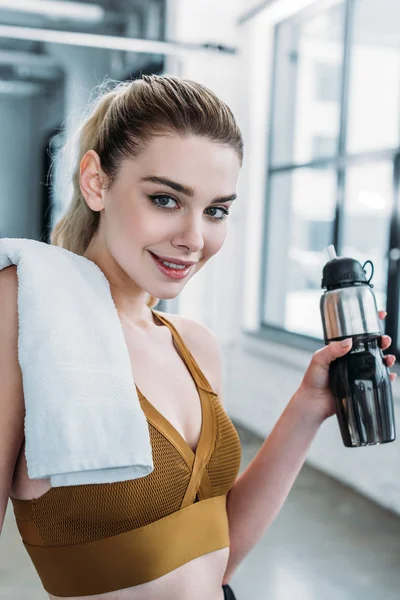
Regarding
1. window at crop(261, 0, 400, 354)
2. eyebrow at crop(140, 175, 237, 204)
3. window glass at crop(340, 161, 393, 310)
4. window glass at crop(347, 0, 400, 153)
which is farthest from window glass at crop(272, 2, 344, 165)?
eyebrow at crop(140, 175, 237, 204)

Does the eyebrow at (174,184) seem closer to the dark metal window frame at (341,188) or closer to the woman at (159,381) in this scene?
the woman at (159,381)

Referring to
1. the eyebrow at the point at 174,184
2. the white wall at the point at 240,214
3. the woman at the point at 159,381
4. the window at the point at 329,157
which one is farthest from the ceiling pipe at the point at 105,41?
the eyebrow at the point at 174,184

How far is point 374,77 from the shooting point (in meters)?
3.64

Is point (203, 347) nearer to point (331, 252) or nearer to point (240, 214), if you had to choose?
point (331, 252)

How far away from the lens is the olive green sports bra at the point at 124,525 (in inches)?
31.8

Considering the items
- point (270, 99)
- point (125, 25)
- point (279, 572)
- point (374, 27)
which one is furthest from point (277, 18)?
point (279, 572)

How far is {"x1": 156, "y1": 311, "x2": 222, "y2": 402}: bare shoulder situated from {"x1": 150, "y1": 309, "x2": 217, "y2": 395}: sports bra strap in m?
0.03

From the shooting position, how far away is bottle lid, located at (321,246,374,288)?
0.92m

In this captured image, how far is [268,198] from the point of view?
4.73 meters

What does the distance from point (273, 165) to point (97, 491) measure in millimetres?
4083

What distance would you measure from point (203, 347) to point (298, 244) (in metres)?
3.49

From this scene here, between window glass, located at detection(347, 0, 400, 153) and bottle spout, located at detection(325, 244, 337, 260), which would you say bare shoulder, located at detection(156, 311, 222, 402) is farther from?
window glass, located at detection(347, 0, 400, 153)

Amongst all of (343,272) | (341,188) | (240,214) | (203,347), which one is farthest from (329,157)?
(343,272)

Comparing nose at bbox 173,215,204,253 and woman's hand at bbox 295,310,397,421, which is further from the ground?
nose at bbox 173,215,204,253
